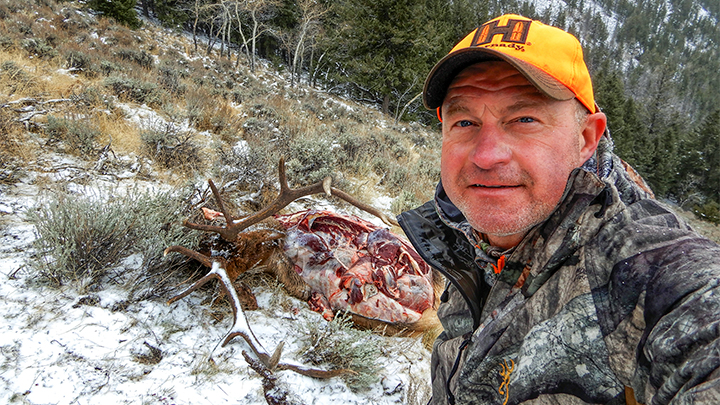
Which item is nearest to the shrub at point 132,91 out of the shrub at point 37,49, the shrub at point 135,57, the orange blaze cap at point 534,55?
the shrub at point 37,49

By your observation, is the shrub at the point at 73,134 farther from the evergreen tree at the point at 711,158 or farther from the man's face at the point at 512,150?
the evergreen tree at the point at 711,158

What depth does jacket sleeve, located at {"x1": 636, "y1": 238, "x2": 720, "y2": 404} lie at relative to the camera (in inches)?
24.7

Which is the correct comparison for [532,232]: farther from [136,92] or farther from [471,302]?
[136,92]

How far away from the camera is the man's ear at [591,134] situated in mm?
1218

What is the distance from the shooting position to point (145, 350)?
203 centimetres

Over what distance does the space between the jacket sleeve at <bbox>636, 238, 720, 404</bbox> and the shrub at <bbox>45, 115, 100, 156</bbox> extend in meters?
4.99

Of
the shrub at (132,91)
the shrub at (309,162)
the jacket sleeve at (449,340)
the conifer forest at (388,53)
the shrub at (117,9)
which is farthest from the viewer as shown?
the conifer forest at (388,53)

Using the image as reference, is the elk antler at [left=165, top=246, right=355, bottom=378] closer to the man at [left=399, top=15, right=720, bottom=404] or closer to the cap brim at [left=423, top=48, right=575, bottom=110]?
the man at [left=399, top=15, right=720, bottom=404]

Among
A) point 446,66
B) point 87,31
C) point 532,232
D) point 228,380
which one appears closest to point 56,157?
point 228,380

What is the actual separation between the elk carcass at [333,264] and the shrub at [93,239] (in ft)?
1.14

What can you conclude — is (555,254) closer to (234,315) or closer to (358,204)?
(358,204)

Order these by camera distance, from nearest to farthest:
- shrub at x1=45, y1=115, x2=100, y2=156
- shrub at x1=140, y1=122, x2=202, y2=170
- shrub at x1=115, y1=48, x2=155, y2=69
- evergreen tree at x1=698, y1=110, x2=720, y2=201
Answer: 1. shrub at x1=45, y1=115, x2=100, y2=156
2. shrub at x1=140, y1=122, x2=202, y2=170
3. shrub at x1=115, y1=48, x2=155, y2=69
4. evergreen tree at x1=698, y1=110, x2=720, y2=201

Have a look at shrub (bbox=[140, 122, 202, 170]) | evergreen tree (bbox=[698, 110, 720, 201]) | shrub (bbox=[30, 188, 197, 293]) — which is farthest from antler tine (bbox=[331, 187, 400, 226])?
evergreen tree (bbox=[698, 110, 720, 201])

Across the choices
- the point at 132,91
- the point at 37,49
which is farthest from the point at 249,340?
the point at 37,49
